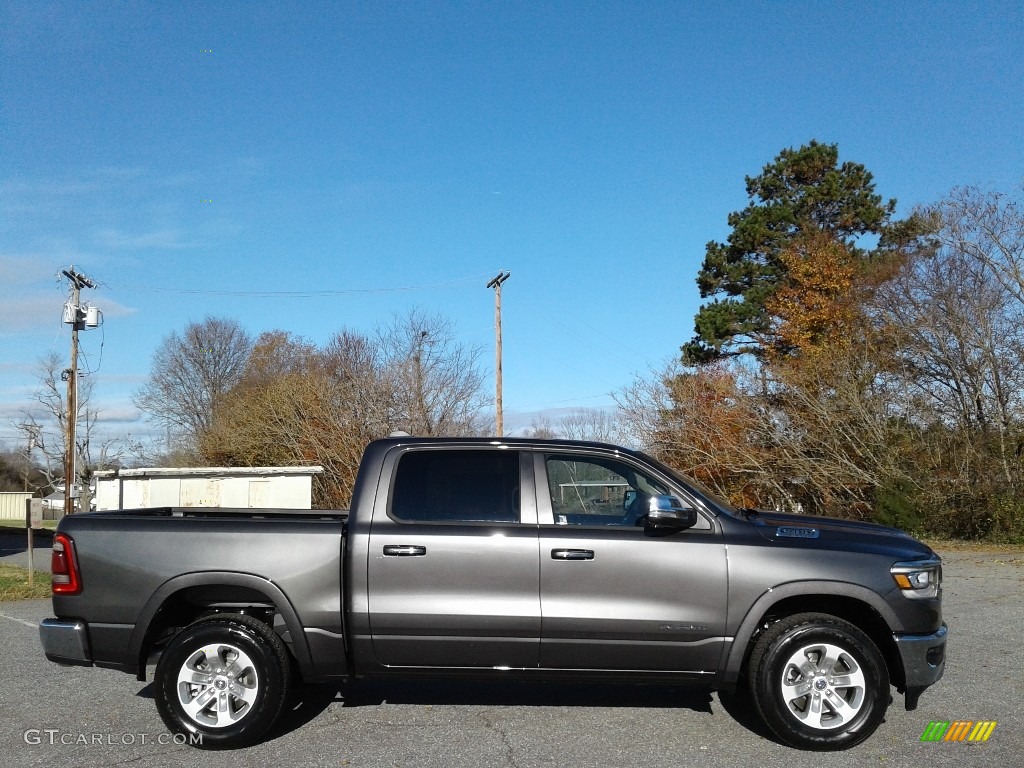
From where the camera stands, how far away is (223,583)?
5387mm

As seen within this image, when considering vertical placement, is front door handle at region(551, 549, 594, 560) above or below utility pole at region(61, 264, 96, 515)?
below

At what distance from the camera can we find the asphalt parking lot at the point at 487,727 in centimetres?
511

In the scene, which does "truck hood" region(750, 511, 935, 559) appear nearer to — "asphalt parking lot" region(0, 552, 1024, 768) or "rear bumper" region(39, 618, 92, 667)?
"asphalt parking lot" region(0, 552, 1024, 768)

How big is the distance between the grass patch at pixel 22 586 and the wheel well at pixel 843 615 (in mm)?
11337

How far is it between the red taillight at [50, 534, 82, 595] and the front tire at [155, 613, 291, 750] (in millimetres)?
685

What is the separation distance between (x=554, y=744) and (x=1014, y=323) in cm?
2096

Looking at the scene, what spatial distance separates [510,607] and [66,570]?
8.81ft

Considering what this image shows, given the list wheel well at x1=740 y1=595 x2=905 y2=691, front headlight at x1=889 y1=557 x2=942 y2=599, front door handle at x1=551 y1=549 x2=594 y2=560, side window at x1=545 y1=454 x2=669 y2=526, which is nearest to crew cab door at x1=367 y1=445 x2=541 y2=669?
front door handle at x1=551 y1=549 x2=594 y2=560

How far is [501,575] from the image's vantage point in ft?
17.5

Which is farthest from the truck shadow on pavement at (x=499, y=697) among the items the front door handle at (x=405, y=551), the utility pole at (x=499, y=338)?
the utility pole at (x=499, y=338)

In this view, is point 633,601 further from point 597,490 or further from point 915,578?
point 915,578

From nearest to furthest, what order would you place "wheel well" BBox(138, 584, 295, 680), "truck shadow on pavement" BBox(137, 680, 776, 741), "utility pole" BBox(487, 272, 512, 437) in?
"wheel well" BBox(138, 584, 295, 680) → "truck shadow on pavement" BBox(137, 680, 776, 741) → "utility pole" BBox(487, 272, 512, 437)

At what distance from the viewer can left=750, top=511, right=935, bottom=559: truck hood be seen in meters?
5.39

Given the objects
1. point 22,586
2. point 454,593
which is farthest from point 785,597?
point 22,586
